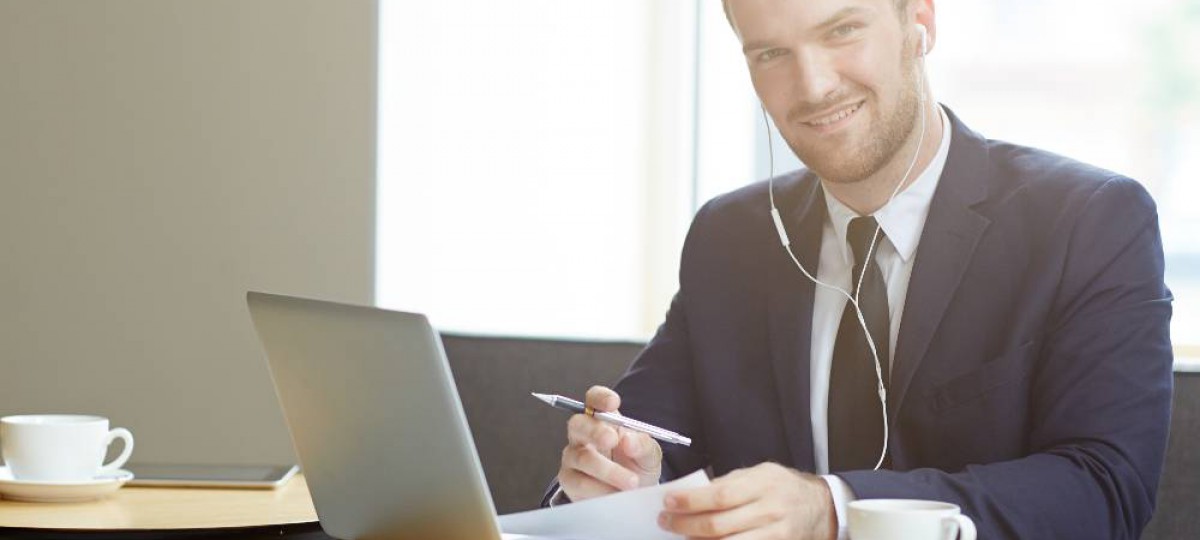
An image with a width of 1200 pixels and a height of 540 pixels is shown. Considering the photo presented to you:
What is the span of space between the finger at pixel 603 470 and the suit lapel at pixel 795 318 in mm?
361

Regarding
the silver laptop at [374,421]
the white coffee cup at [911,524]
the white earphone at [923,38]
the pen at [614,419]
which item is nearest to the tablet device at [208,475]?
the silver laptop at [374,421]

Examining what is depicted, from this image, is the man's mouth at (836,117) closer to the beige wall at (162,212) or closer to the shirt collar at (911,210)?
the shirt collar at (911,210)

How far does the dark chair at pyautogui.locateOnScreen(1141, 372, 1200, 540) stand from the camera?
184 cm

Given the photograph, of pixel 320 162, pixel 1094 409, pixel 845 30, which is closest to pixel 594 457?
pixel 1094 409

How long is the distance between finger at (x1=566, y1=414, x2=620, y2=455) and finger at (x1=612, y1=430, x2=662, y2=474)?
0.20ft

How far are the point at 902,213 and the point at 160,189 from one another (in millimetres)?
1756

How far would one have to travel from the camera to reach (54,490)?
1.59 m

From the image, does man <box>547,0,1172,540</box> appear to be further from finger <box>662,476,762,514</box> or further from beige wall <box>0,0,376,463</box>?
beige wall <box>0,0,376,463</box>

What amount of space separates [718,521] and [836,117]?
2.43ft

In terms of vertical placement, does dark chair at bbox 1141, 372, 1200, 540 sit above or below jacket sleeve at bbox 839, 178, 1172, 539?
below

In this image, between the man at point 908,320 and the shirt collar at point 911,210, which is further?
the shirt collar at point 911,210

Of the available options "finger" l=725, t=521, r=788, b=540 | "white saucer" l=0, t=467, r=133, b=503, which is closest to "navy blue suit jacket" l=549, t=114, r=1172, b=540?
"finger" l=725, t=521, r=788, b=540

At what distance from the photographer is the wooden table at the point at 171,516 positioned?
4.56 ft

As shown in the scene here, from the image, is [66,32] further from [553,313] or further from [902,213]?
[902,213]
